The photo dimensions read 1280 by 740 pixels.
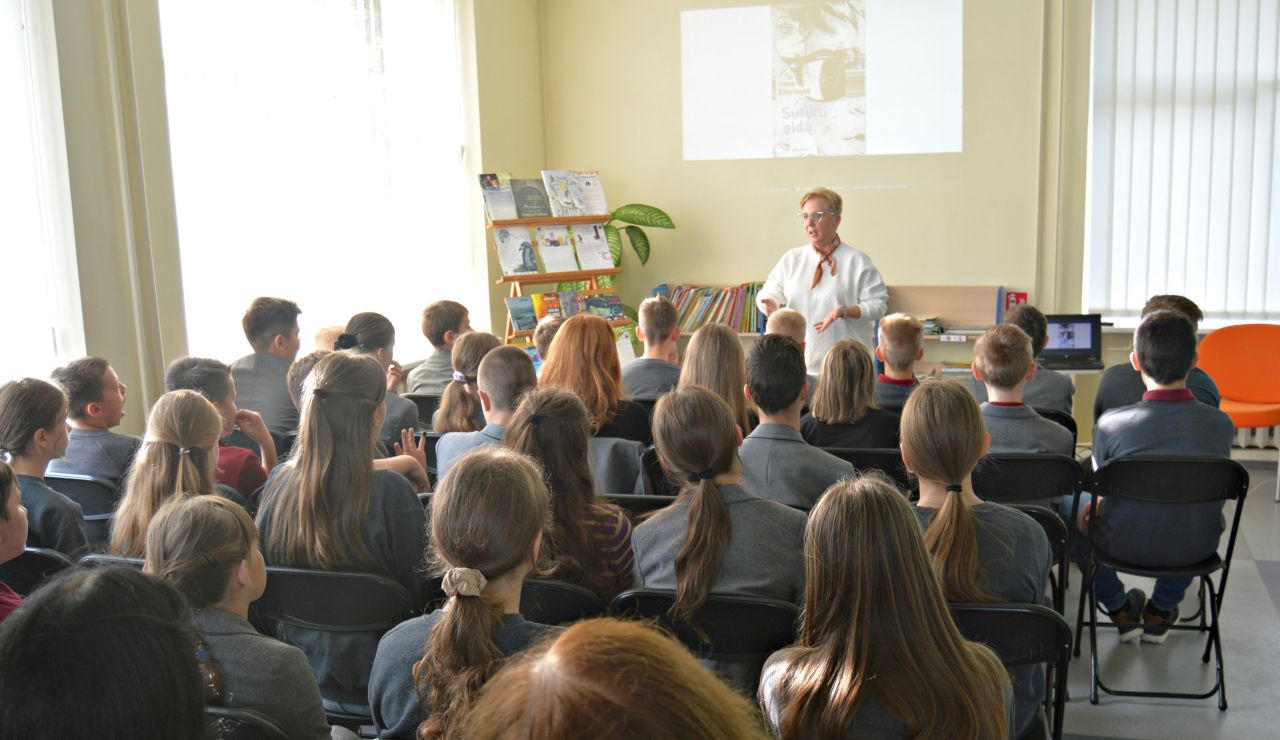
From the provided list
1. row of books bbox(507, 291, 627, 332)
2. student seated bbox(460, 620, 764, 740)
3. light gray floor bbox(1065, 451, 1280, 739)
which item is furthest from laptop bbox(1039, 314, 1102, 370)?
student seated bbox(460, 620, 764, 740)

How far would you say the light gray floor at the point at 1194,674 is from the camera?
3.14 metres

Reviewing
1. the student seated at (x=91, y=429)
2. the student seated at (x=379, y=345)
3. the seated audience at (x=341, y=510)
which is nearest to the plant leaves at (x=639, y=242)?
the student seated at (x=379, y=345)

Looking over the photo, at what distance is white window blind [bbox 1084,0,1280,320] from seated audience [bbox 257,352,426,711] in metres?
5.75

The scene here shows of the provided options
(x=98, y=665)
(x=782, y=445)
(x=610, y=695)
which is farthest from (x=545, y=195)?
(x=610, y=695)

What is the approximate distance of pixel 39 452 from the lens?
2750 mm

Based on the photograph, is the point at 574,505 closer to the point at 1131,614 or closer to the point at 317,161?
the point at 1131,614

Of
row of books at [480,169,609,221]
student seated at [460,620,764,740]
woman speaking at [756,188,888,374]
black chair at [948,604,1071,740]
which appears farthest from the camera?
row of books at [480,169,609,221]

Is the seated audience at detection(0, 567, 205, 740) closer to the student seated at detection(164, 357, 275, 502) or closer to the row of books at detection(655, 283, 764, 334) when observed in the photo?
the student seated at detection(164, 357, 275, 502)

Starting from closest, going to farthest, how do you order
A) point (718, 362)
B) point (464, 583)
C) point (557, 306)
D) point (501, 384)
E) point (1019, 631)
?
point (464, 583) < point (1019, 631) < point (501, 384) < point (718, 362) < point (557, 306)

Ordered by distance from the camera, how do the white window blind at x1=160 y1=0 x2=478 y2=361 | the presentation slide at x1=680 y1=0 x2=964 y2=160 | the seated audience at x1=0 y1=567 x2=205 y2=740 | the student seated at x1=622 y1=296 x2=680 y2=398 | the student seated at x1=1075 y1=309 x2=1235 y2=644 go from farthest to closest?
1. the presentation slide at x1=680 y1=0 x2=964 y2=160
2. the white window blind at x1=160 y1=0 x2=478 y2=361
3. the student seated at x1=622 y1=296 x2=680 y2=398
4. the student seated at x1=1075 y1=309 x2=1235 y2=644
5. the seated audience at x1=0 y1=567 x2=205 y2=740

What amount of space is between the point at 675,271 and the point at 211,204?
3.65 m

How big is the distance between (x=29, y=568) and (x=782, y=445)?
195 cm

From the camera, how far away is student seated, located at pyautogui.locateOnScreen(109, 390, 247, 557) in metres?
2.52

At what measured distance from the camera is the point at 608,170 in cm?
774
